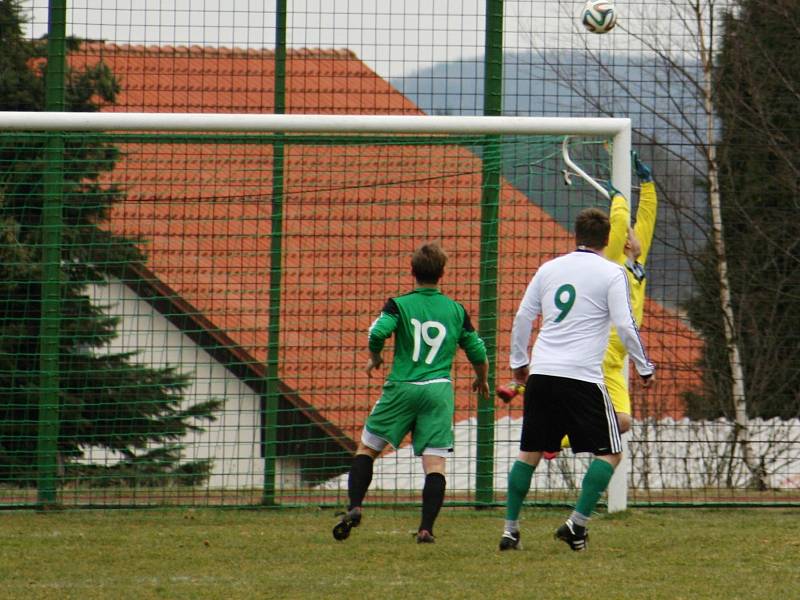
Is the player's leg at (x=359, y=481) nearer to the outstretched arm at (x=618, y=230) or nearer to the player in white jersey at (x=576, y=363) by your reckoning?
the player in white jersey at (x=576, y=363)

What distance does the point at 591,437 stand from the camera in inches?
247

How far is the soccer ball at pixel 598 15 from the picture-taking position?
808 cm

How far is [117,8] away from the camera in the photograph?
8867 millimetres

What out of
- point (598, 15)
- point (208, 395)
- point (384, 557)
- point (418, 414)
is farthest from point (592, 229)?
point (208, 395)

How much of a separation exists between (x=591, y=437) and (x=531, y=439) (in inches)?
12.9

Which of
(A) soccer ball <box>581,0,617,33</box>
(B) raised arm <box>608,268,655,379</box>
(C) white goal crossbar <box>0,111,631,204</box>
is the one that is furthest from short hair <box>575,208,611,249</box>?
(A) soccer ball <box>581,0,617,33</box>

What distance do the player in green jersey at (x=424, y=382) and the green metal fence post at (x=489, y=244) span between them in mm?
1873

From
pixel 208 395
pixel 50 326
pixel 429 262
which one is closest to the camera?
pixel 429 262

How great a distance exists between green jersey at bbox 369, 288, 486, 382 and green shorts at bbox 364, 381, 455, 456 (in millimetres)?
60

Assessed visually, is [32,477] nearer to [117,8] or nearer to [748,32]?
[117,8]

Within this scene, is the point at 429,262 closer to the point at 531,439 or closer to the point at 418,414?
the point at 418,414

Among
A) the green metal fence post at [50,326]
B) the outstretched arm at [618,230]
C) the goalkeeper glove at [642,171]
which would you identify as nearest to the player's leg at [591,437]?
the outstretched arm at [618,230]

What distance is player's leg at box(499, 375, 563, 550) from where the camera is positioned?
6375 millimetres

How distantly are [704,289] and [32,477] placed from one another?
593 cm
